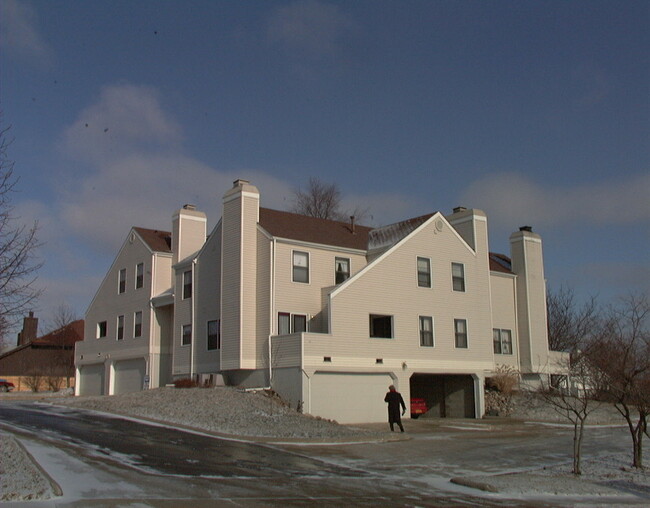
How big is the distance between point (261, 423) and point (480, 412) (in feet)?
47.5

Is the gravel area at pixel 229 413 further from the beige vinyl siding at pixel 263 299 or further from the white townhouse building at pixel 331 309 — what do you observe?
the white townhouse building at pixel 331 309

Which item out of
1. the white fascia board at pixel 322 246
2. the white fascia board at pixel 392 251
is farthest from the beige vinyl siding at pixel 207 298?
the white fascia board at pixel 392 251

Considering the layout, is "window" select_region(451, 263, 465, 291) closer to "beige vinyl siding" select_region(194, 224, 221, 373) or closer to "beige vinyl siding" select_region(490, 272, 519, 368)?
"beige vinyl siding" select_region(490, 272, 519, 368)

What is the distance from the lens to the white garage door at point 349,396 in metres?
29.0

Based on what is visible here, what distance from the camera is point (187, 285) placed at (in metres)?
35.5

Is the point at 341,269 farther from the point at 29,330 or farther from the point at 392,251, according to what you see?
the point at 29,330

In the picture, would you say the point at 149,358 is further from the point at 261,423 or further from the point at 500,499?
the point at 500,499

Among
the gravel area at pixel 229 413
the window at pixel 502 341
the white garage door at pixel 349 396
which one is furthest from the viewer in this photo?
the window at pixel 502 341

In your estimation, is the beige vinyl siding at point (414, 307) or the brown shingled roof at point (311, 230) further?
the brown shingled roof at point (311, 230)

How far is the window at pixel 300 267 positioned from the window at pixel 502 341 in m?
11.8

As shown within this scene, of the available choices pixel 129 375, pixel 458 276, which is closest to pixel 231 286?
pixel 458 276

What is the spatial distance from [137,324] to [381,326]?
14.4m

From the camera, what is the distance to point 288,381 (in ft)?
95.7

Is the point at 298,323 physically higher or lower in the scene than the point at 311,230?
lower
